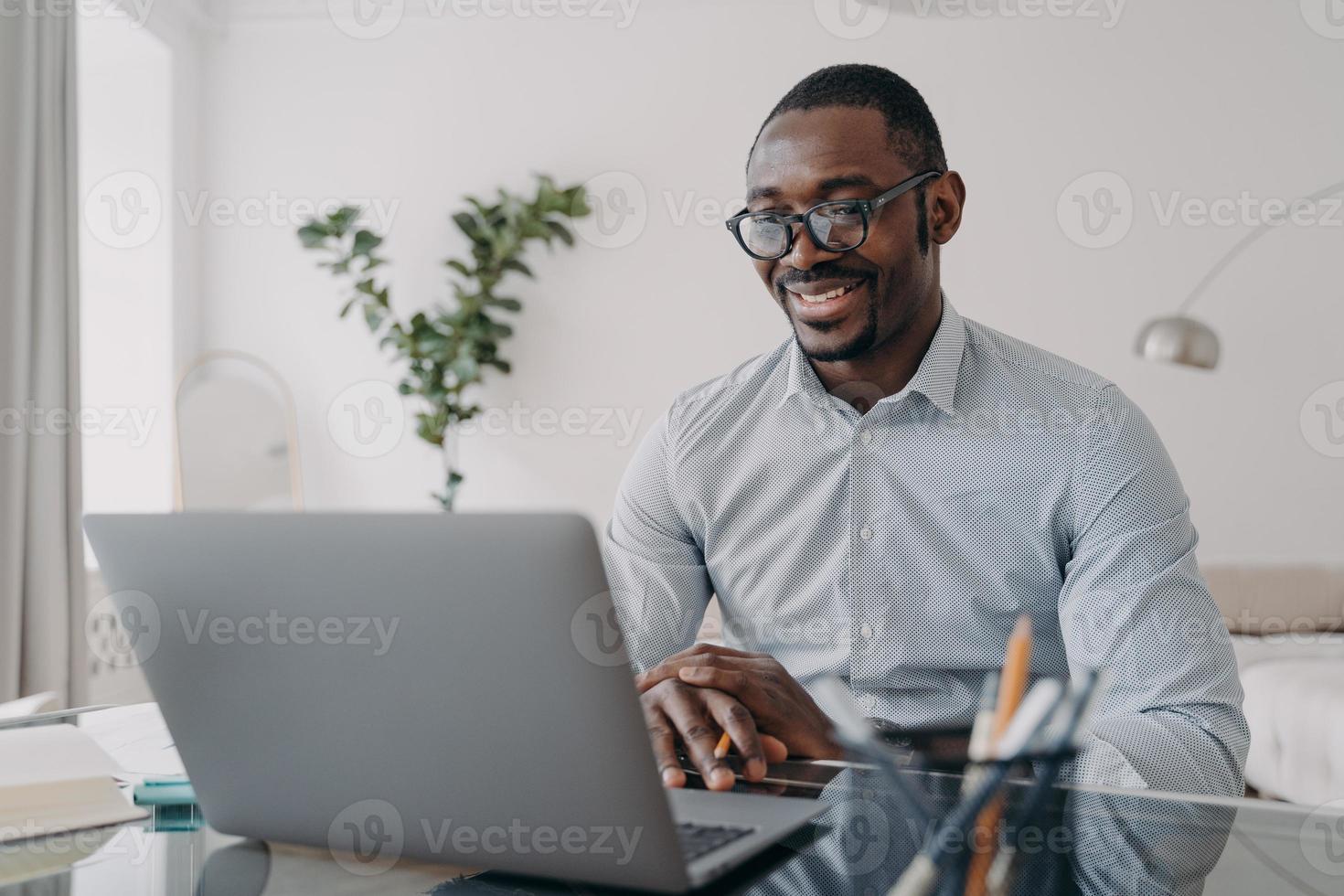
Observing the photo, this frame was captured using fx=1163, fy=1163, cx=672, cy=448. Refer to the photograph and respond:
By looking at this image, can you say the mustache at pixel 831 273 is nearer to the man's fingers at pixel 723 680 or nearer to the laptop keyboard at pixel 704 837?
the man's fingers at pixel 723 680

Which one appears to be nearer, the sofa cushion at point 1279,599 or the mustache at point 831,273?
the mustache at point 831,273

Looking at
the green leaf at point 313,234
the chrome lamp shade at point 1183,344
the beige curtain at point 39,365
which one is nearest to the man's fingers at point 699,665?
the chrome lamp shade at point 1183,344

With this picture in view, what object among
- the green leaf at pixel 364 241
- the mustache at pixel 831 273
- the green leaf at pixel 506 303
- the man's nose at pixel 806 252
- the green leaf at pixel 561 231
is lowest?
the mustache at pixel 831 273

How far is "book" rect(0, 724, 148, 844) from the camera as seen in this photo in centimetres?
82

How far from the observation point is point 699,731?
3.10 ft

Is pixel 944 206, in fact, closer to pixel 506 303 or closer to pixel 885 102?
pixel 885 102

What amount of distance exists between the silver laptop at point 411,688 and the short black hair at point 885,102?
1043mm

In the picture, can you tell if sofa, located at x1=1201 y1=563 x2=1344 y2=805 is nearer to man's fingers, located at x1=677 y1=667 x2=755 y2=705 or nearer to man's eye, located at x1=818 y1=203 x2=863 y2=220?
man's eye, located at x1=818 y1=203 x2=863 y2=220

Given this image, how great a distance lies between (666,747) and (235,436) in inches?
132

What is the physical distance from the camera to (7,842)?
792mm

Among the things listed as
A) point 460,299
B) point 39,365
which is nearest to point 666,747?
point 39,365

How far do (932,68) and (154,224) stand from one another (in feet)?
8.83

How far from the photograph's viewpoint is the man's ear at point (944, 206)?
1.58 metres

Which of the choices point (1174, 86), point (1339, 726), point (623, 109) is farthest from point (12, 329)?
point (1174, 86)
